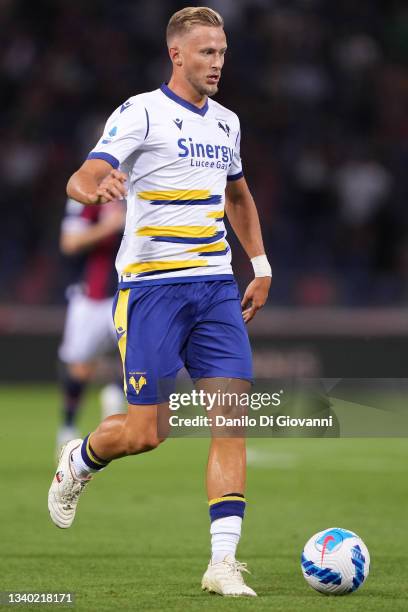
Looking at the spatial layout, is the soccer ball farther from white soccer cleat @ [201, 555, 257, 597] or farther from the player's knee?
the player's knee

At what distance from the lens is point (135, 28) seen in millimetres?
19234

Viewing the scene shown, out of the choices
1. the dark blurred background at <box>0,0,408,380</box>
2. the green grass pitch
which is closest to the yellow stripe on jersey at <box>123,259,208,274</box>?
the green grass pitch

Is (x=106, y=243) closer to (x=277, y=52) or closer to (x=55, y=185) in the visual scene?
(x=55, y=185)

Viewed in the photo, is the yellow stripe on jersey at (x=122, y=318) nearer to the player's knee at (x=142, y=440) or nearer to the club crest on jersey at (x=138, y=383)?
the club crest on jersey at (x=138, y=383)

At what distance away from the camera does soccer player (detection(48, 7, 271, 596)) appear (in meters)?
5.71

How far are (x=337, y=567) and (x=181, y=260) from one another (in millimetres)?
1453

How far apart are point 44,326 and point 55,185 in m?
2.09

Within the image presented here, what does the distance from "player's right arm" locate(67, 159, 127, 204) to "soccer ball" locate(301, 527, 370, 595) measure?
1692 millimetres

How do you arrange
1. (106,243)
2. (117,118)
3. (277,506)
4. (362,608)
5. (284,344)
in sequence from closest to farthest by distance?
(362,608)
(117,118)
(277,506)
(106,243)
(284,344)

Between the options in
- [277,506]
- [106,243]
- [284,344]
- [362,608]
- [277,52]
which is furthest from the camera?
[277,52]

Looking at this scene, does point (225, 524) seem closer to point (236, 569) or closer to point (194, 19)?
point (236, 569)

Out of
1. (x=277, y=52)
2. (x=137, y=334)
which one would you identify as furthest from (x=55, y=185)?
(x=137, y=334)

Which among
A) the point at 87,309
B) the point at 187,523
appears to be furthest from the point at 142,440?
the point at 87,309

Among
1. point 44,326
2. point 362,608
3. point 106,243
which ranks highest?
point 44,326
